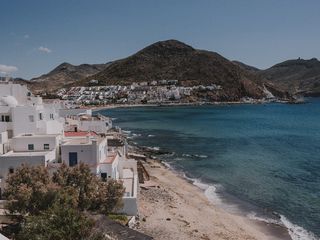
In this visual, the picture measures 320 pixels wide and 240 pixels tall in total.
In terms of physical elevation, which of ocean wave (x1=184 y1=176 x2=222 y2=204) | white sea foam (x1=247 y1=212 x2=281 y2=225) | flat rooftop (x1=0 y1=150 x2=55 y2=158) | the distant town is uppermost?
flat rooftop (x1=0 y1=150 x2=55 y2=158)

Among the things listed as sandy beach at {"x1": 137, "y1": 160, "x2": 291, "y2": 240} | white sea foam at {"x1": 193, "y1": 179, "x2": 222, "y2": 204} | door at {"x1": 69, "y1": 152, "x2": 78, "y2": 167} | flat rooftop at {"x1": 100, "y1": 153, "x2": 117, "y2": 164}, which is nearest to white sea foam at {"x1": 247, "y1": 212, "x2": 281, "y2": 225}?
sandy beach at {"x1": 137, "y1": 160, "x2": 291, "y2": 240}

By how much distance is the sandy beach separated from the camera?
24562 mm

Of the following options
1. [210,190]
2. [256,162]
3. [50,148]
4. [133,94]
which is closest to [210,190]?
[210,190]

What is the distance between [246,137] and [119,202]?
53409mm

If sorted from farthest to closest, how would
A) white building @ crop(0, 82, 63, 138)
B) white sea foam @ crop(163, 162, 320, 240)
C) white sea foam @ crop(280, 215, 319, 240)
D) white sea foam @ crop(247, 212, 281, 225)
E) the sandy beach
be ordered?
white building @ crop(0, 82, 63, 138) → white sea foam @ crop(247, 212, 281, 225) → white sea foam @ crop(163, 162, 320, 240) → white sea foam @ crop(280, 215, 319, 240) → the sandy beach

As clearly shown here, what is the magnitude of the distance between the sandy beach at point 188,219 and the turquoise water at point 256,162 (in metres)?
2.48

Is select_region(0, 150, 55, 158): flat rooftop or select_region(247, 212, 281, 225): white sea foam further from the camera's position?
select_region(247, 212, 281, 225): white sea foam

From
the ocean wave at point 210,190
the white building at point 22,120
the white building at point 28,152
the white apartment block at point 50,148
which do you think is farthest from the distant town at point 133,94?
the white building at point 28,152

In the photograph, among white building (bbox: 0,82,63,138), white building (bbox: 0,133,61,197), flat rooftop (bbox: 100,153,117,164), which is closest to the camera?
white building (bbox: 0,133,61,197)

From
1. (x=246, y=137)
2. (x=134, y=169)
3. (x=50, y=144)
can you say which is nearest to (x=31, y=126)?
(x=50, y=144)

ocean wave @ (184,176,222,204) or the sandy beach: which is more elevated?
the sandy beach

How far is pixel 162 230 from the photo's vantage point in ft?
79.5

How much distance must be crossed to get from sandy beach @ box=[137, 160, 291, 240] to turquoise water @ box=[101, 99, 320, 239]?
2.48 metres

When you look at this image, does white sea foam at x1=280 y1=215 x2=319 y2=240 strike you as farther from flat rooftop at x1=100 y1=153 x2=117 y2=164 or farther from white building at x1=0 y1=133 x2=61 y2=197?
white building at x1=0 y1=133 x2=61 y2=197
